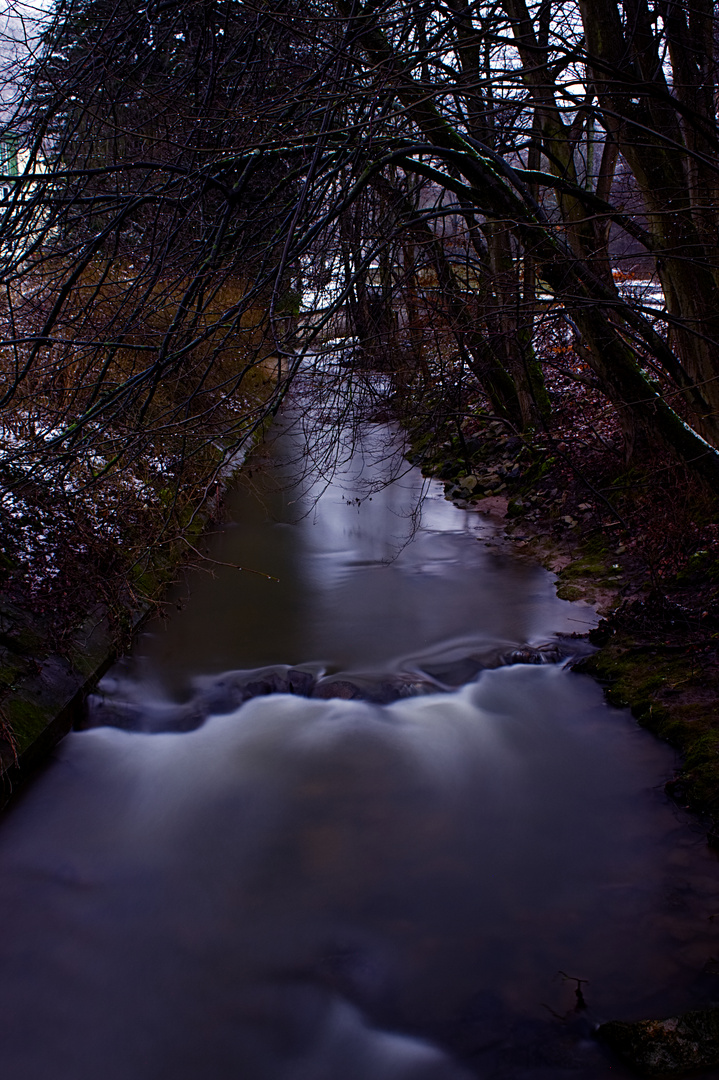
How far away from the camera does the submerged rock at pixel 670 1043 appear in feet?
12.3

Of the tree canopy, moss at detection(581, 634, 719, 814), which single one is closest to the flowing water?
moss at detection(581, 634, 719, 814)

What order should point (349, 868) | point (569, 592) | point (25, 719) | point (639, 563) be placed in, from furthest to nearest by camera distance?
point (569, 592), point (639, 563), point (25, 719), point (349, 868)

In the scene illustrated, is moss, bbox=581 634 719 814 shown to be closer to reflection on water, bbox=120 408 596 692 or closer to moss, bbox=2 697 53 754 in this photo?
reflection on water, bbox=120 408 596 692

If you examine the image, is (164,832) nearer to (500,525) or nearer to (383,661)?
(383,661)

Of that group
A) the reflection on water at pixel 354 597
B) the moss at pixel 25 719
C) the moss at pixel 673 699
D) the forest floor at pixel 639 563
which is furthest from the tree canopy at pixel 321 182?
the reflection on water at pixel 354 597

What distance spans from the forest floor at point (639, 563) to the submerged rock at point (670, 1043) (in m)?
1.44

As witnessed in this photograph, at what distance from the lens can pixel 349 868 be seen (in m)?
5.36

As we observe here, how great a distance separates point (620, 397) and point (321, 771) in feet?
13.2

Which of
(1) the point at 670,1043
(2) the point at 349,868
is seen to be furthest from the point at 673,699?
(1) the point at 670,1043

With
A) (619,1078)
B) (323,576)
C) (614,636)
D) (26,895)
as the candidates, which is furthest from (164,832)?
(323,576)

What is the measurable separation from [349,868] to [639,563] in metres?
4.72

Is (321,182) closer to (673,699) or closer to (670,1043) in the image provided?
(673,699)

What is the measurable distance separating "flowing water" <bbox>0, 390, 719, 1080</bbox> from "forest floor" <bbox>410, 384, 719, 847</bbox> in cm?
28

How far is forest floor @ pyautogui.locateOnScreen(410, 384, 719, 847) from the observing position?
6215 millimetres
